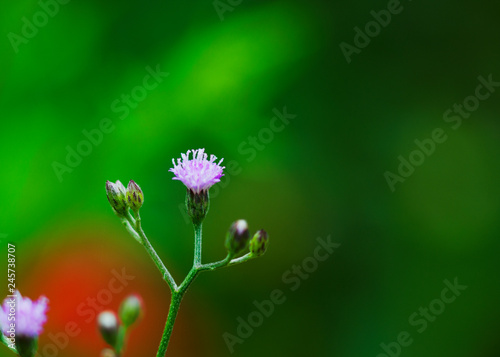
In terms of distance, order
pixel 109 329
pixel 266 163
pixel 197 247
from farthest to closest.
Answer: pixel 266 163 → pixel 197 247 → pixel 109 329

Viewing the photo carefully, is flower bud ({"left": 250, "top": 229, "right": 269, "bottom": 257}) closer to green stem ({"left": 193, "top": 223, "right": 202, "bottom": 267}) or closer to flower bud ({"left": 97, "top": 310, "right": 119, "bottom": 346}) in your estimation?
green stem ({"left": 193, "top": 223, "right": 202, "bottom": 267})

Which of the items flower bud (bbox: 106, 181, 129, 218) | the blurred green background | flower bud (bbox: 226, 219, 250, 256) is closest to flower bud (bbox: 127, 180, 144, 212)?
flower bud (bbox: 106, 181, 129, 218)

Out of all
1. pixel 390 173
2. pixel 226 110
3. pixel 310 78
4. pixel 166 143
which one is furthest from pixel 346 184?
pixel 166 143

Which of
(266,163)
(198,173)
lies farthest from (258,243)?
(266,163)

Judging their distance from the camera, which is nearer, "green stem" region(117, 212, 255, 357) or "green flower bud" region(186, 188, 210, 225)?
"green stem" region(117, 212, 255, 357)

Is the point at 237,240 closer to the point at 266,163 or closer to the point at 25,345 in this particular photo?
the point at 25,345

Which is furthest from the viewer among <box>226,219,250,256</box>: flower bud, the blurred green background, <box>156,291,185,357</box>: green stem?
the blurred green background

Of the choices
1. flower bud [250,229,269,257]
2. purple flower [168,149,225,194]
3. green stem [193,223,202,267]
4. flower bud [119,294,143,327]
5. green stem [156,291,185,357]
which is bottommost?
green stem [156,291,185,357]
